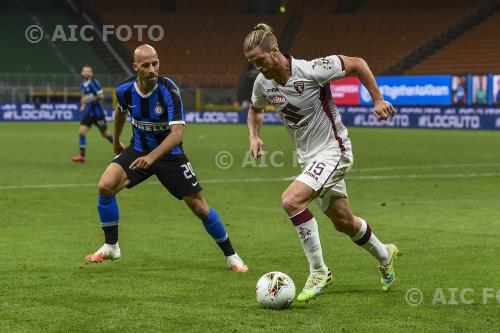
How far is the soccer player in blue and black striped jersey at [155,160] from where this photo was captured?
29.2 feet

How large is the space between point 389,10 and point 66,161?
37142 millimetres

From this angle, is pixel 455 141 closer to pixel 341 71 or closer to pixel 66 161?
pixel 66 161

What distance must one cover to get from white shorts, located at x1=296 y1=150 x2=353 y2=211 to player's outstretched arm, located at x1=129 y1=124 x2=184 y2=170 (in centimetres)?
149

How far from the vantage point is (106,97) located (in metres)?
51.6

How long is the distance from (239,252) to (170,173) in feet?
4.52

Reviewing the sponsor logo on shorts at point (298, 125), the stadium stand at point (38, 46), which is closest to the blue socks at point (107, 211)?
the sponsor logo on shorts at point (298, 125)

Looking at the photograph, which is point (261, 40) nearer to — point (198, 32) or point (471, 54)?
point (471, 54)

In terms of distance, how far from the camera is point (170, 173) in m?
9.03

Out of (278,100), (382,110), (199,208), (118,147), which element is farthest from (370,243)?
(118,147)

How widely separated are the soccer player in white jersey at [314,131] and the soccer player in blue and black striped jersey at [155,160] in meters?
1.24

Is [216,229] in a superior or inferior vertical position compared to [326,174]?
inferior

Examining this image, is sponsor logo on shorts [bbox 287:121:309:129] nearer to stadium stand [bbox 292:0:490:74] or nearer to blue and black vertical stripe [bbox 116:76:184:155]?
blue and black vertical stripe [bbox 116:76:184:155]

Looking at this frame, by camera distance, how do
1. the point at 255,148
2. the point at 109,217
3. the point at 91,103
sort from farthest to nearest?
the point at 91,103 → the point at 109,217 → the point at 255,148

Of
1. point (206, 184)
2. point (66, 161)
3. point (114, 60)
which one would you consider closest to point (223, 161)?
point (66, 161)
